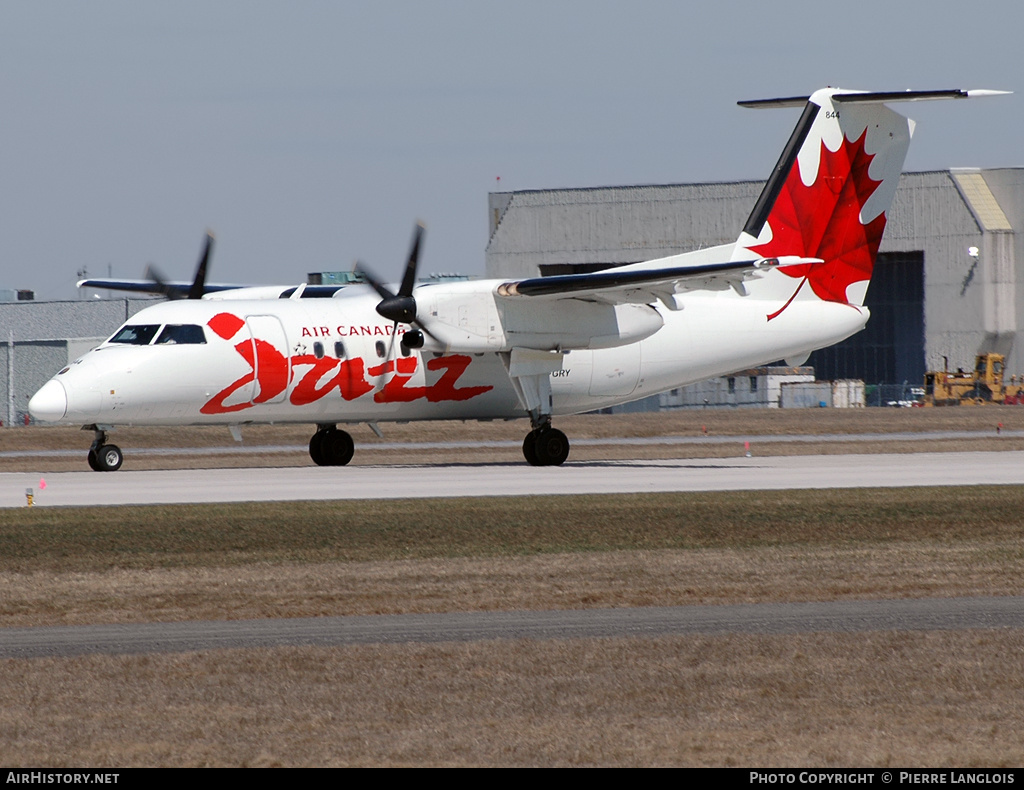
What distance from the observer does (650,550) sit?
1839 cm

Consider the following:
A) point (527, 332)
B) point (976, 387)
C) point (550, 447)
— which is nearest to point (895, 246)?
point (976, 387)

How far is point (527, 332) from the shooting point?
3173 cm

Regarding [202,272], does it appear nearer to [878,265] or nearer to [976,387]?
[976,387]

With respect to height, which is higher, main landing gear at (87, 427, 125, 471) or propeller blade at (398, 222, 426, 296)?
propeller blade at (398, 222, 426, 296)

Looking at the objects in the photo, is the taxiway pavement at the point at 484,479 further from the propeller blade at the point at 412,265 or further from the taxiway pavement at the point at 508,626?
the taxiway pavement at the point at 508,626

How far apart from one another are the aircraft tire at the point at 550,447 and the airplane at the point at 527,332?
0.11 ft

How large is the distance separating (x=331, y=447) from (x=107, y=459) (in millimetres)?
5195

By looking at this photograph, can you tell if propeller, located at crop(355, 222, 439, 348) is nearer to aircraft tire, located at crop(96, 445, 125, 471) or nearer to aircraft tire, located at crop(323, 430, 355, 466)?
aircraft tire, located at crop(323, 430, 355, 466)

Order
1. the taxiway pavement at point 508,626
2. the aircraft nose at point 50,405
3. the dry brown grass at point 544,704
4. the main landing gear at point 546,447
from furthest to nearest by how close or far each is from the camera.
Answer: the main landing gear at point 546,447 → the aircraft nose at point 50,405 → the taxiway pavement at point 508,626 → the dry brown grass at point 544,704

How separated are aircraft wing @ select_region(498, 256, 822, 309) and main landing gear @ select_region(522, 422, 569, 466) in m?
3.36

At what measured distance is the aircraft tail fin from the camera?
34125mm

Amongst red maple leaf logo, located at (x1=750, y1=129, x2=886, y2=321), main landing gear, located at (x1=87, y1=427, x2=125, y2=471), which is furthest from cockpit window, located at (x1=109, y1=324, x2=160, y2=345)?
red maple leaf logo, located at (x1=750, y1=129, x2=886, y2=321)

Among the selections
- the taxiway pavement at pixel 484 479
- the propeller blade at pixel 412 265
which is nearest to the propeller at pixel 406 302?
the propeller blade at pixel 412 265

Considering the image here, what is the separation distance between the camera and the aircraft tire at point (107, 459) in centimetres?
3086
